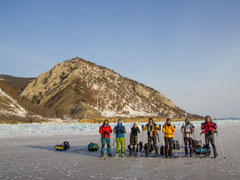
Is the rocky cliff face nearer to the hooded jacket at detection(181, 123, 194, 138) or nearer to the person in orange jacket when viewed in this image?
the person in orange jacket

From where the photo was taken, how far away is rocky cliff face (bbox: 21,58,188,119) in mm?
119438

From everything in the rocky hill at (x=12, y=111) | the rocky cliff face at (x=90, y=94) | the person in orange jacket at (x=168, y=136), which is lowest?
the person in orange jacket at (x=168, y=136)

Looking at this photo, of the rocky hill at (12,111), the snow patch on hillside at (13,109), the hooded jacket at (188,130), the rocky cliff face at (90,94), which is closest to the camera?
the hooded jacket at (188,130)

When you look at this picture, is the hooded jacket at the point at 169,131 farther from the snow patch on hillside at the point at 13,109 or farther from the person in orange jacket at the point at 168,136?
the snow patch on hillside at the point at 13,109

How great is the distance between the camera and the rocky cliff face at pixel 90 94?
392 feet

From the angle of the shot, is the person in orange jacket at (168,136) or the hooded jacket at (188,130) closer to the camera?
the person in orange jacket at (168,136)

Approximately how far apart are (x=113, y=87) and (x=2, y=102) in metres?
69.7

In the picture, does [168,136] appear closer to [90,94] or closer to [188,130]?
[188,130]

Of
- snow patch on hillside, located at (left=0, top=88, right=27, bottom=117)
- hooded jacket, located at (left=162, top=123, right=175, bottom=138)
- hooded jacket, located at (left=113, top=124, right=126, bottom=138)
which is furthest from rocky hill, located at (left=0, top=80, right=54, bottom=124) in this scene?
hooded jacket, located at (left=162, top=123, right=175, bottom=138)

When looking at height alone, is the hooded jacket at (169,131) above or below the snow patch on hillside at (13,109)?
below

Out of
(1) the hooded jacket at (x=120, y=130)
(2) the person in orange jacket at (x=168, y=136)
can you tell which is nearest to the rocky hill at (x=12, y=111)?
(1) the hooded jacket at (x=120, y=130)

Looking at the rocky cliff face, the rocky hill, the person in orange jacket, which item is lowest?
the person in orange jacket

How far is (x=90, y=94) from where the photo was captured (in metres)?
130

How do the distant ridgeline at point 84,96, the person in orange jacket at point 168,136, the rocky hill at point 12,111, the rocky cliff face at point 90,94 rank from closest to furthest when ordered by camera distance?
the person in orange jacket at point 168,136 → the rocky hill at point 12,111 → the distant ridgeline at point 84,96 → the rocky cliff face at point 90,94
